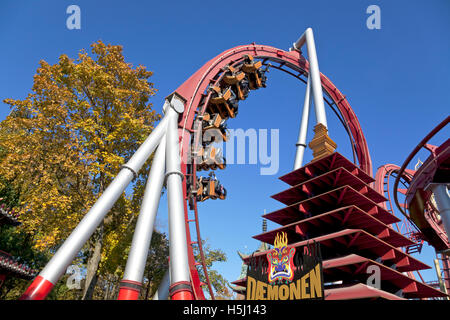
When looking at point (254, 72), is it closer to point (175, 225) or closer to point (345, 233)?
point (345, 233)

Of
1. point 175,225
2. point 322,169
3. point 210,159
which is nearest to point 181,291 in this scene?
point 175,225

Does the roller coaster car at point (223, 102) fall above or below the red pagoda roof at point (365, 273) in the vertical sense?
above

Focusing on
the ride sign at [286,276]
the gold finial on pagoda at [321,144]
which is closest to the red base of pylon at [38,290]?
the ride sign at [286,276]

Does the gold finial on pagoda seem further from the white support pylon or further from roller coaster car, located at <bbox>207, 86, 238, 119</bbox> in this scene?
the white support pylon

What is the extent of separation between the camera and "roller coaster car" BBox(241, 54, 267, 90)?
1733 centimetres

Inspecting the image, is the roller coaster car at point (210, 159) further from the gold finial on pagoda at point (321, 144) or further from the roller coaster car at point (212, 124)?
the gold finial on pagoda at point (321, 144)

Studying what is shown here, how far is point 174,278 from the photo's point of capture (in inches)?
277

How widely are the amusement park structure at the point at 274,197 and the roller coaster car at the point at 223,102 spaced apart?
0.18 feet

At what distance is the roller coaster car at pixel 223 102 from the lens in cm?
1501

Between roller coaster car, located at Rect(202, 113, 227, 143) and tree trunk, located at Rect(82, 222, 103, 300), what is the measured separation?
708 centimetres

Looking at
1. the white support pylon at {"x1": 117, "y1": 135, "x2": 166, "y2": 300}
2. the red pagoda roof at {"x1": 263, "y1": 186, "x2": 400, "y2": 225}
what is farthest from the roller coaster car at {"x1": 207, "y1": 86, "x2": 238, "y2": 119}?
the white support pylon at {"x1": 117, "y1": 135, "x2": 166, "y2": 300}

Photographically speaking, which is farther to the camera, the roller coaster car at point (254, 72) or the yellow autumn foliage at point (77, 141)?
the roller coaster car at point (254, 72)
